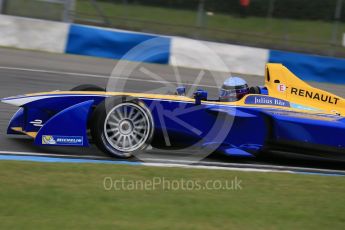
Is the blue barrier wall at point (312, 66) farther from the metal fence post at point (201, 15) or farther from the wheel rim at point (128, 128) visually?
the wheel rim at point (128, 128)

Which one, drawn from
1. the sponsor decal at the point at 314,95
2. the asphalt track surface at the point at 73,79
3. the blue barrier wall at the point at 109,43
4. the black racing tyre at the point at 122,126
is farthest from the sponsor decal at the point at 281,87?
the blue barrier wall at the point at 109,43

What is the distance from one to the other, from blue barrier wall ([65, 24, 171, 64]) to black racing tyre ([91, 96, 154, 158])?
27.0 feet

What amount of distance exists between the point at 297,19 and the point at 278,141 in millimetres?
11377

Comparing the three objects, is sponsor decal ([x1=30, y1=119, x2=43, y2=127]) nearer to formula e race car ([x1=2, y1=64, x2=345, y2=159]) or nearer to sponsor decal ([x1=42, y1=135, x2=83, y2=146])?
formula e race car ([x1=2, y1=64, x2=345, y2=159])

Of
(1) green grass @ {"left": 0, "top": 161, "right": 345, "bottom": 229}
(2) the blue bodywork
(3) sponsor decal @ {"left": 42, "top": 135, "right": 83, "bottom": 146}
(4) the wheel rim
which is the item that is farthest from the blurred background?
(1) green grass @ {"left": 0, "top": 161, "right": 345, "bottom": 229}

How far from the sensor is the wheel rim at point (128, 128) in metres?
6.82

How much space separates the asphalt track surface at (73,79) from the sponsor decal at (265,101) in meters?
0.65

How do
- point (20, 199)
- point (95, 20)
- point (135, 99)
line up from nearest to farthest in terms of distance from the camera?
point (20, 199), point (135, 99), point (95, 20)

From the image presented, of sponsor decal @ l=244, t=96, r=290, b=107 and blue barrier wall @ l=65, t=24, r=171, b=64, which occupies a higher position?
blue barrier wall @ l=65, t=24, r=171, b=64

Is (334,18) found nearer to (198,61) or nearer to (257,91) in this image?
(198,61)

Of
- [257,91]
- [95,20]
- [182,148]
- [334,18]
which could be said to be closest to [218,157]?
[182,148]

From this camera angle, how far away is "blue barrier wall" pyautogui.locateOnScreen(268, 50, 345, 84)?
15.7m

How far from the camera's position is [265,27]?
18.0 meters

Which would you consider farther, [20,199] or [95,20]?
[95,20]
